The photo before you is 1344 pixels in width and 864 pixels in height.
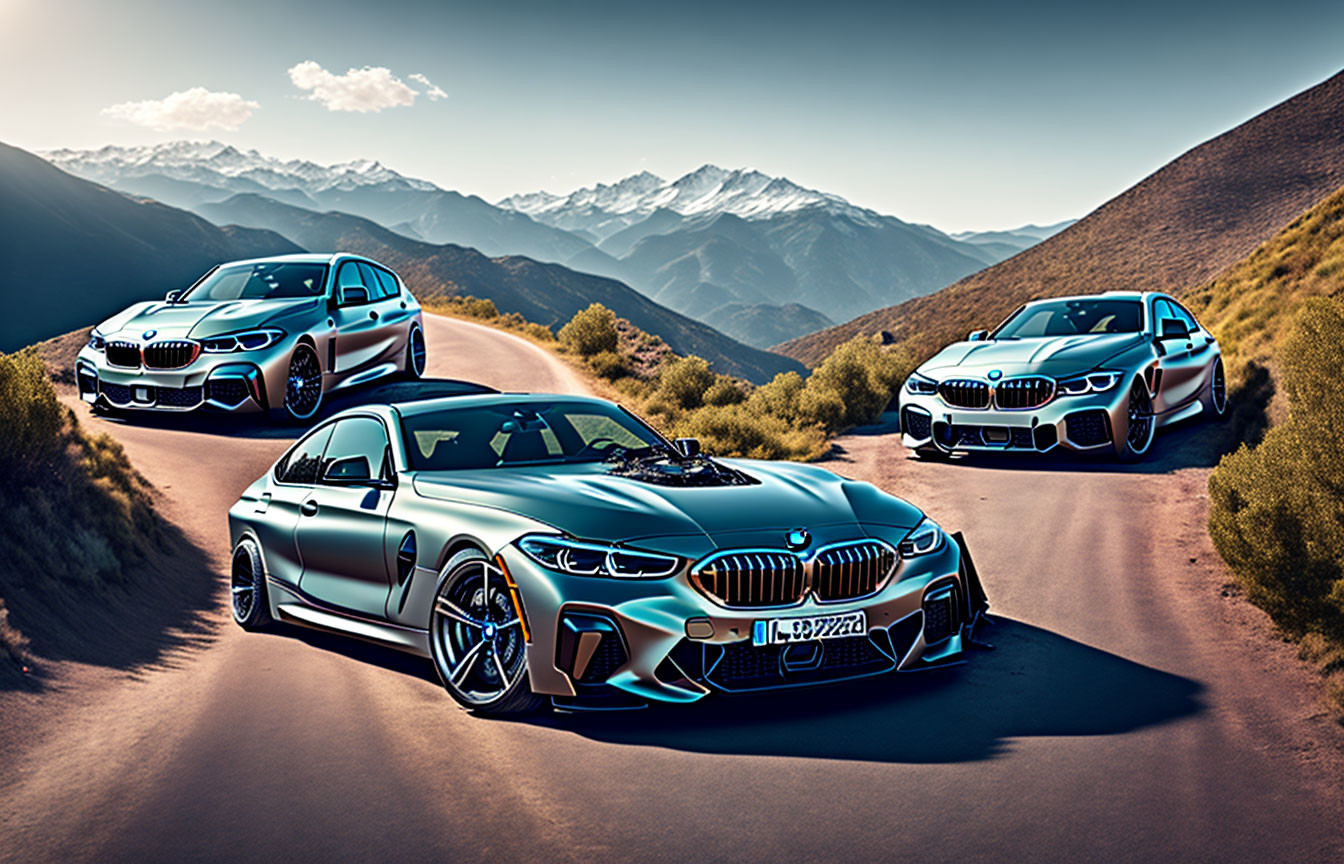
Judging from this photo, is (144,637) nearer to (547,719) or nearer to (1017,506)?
(547,719)

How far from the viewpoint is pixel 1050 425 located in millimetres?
12969

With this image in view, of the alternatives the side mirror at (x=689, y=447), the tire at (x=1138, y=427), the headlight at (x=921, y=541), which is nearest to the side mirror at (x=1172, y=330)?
the tire at (x=1138, y=427)

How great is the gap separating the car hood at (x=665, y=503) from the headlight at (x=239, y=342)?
9130mm

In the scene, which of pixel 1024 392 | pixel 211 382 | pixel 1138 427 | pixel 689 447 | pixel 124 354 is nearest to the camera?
pixel 689 447

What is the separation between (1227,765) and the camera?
474cm

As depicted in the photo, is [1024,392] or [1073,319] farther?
[1073,319]

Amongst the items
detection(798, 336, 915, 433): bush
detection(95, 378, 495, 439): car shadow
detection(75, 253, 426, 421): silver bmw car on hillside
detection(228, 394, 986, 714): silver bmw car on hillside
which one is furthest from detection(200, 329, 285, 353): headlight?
detection(798, 336, 915, 433): bush

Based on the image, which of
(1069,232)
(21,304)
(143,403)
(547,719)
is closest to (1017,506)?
(547,719)

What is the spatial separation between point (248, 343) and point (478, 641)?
10.1 meters

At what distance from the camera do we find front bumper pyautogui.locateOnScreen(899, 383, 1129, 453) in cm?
1294

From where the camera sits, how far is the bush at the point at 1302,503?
6.70 meters

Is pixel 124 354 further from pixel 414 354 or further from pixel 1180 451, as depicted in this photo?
pixel 1180 451

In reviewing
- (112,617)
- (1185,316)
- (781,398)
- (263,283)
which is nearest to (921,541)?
(112,617)

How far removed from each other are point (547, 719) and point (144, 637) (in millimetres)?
3792
